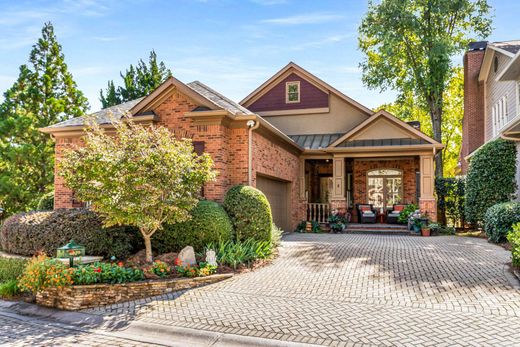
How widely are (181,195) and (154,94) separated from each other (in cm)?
492

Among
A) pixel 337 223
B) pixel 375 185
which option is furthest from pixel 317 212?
pixel 375 185

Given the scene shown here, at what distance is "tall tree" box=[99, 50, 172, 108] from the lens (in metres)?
28.3

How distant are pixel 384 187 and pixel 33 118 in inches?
676

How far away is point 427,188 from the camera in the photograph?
16406 millimetres

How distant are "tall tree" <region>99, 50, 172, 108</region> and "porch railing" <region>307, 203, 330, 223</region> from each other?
15.8 metres

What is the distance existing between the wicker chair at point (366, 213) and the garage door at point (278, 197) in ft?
11.6

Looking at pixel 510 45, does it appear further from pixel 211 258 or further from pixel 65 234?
pixel 65 234

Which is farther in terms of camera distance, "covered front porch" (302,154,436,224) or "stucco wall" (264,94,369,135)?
"stucco wall" (264,94,369,135)

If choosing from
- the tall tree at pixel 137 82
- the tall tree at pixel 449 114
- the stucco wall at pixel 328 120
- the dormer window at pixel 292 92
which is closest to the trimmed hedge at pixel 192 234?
the stucco wall at pixel 328 120

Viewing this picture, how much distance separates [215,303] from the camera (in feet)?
23.5

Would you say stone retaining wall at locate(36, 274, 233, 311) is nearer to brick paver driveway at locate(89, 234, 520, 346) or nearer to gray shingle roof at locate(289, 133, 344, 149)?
brick paver driveway at locate(89, 234, 520, 346)

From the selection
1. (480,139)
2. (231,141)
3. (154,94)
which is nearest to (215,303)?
(231,141)

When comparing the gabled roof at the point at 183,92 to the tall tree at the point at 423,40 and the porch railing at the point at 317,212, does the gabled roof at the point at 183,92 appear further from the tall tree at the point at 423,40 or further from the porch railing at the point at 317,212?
the tall tree at the point at 423,40

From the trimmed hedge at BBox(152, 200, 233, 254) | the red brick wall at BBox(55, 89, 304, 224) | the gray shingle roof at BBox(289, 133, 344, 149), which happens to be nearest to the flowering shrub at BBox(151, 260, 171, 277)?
the trimmed hedge at BBox(152, 200, 233, 254)
